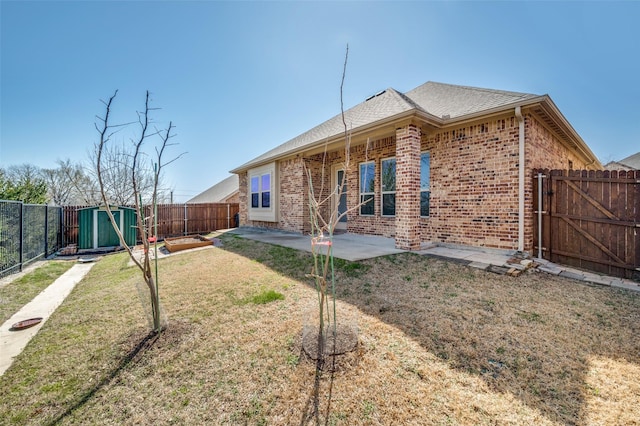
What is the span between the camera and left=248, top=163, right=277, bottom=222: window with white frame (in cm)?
1146

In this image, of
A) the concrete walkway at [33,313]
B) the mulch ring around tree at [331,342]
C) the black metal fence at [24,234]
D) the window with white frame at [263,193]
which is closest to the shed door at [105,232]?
the black metal fence at [24,234]

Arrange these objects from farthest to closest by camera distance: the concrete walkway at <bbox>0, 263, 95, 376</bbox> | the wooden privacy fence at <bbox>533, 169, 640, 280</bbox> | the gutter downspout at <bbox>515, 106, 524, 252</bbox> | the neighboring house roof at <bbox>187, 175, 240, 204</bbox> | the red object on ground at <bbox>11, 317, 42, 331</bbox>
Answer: the neighboring house roof at <bbox>187, 175, 240, 204</bbox> → the gutter downspout at <bbox>515, 106, 524, 252</bbox> → the wooden privacy fence at <bbox>533, 169, 640, 280</bbox> → the red object on ground at <bbox>11, 317, 42, 331</bbox> → the concrete walkway at <bbox>0, 263, 95, 376</bbox>

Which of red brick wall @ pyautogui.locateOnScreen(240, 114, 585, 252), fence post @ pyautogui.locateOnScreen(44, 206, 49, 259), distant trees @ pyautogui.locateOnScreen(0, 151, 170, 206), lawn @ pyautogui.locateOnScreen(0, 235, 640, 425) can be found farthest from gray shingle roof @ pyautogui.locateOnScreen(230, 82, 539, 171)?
→ fence post @ pyautogui.locateOnScreen(44, 206, 49, 259)

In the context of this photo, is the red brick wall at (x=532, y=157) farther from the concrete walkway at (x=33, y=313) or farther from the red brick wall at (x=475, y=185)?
the concrete walkway at (x=33, y=313)

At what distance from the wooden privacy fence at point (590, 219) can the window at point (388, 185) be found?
137 inches

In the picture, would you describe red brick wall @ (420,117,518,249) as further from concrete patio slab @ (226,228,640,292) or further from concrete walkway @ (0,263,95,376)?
concrete walkway @ (0,263,95,376)

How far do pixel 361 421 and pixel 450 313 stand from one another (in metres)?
2.04

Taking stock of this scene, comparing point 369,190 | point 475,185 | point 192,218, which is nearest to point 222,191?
point 192,218

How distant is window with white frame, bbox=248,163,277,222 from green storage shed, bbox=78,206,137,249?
4.89 meters

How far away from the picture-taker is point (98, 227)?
10734mm

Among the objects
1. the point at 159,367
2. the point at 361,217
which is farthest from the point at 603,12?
the point at 159,367

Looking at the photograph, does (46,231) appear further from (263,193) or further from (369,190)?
(369,190)

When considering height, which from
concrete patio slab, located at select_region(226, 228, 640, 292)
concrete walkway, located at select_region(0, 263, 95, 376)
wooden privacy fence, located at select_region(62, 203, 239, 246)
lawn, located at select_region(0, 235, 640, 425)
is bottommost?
concrete walkway, located at select_region(0, 263, 95, 376)

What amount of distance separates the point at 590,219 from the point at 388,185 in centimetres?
461
